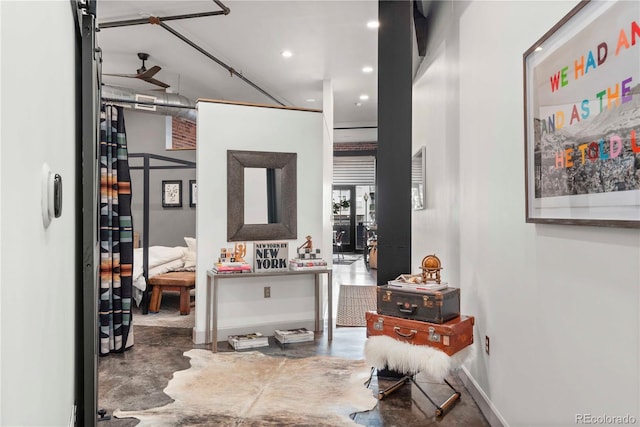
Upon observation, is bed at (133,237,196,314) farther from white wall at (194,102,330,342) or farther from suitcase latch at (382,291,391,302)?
suitcase latch at (382,291,391,302)

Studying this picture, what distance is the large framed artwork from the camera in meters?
1.38

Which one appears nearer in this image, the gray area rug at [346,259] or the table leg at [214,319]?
the table leg at [214,319]

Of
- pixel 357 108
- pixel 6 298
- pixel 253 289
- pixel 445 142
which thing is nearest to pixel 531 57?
pixel 445 142

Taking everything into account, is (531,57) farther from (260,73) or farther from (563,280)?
(260,73)

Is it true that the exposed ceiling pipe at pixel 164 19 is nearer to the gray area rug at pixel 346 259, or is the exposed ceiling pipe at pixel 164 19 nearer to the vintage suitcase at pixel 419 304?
the vintage suitcase at pixel 419 304

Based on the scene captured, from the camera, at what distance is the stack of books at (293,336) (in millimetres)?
4312

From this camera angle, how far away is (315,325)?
15.7 ft

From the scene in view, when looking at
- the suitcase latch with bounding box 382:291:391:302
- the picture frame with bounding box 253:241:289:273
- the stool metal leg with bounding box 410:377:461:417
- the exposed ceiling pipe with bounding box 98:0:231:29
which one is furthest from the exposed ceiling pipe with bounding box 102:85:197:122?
the stool metal leg with bounding box 410:377:461:417

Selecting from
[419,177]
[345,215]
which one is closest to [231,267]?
[419,177]

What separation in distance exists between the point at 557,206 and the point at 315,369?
2367 mm

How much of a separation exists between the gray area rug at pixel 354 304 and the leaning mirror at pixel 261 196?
1.25m

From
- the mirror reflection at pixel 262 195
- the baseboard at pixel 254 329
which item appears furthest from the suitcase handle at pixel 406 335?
the mirror reflection at pixel 262 195

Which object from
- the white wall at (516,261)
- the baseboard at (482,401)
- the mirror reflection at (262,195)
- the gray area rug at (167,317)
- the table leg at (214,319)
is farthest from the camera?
the gray area rug at (167,317)

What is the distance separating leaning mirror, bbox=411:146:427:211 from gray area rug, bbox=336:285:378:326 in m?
1.48
